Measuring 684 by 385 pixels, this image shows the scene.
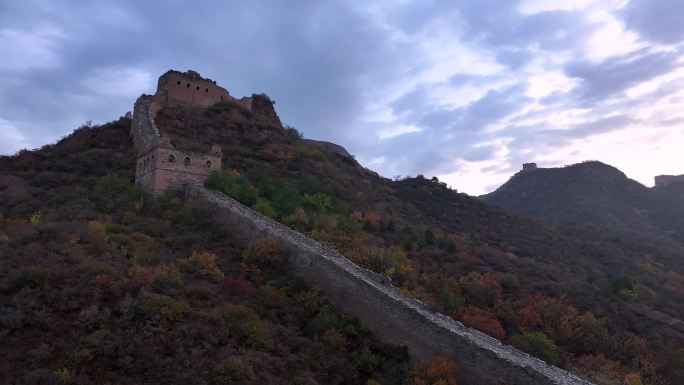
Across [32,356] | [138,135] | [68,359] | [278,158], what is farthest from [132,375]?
[278,158]

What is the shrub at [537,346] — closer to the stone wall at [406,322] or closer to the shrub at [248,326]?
the stone wall at [406,322]

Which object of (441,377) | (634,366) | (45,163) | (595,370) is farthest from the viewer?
(45,163)

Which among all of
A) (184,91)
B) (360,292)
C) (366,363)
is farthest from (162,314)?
(184,91)

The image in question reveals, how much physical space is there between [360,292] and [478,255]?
17.6m

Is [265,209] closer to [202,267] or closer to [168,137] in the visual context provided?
[168,137]

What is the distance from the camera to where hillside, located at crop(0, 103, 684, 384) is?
11.0m

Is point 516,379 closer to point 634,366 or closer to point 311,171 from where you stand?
point 634,366

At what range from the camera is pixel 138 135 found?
92.7ft

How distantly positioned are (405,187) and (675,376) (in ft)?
→ 95.8

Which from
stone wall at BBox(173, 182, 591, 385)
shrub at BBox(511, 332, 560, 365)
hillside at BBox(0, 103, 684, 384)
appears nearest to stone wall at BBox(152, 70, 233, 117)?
hillside at BBox(0, 103, 684, 384)

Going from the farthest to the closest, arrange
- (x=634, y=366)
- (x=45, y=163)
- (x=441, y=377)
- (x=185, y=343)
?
(x=45, y=163) < (x=634, y=366) < (x=441, y=377) < (x=185, y=343)

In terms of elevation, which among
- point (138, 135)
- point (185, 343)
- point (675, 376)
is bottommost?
point (675, 376)

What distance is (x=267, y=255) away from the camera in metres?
16.3

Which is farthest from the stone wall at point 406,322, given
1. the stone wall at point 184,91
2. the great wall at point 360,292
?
the stone wall at point 184,91
